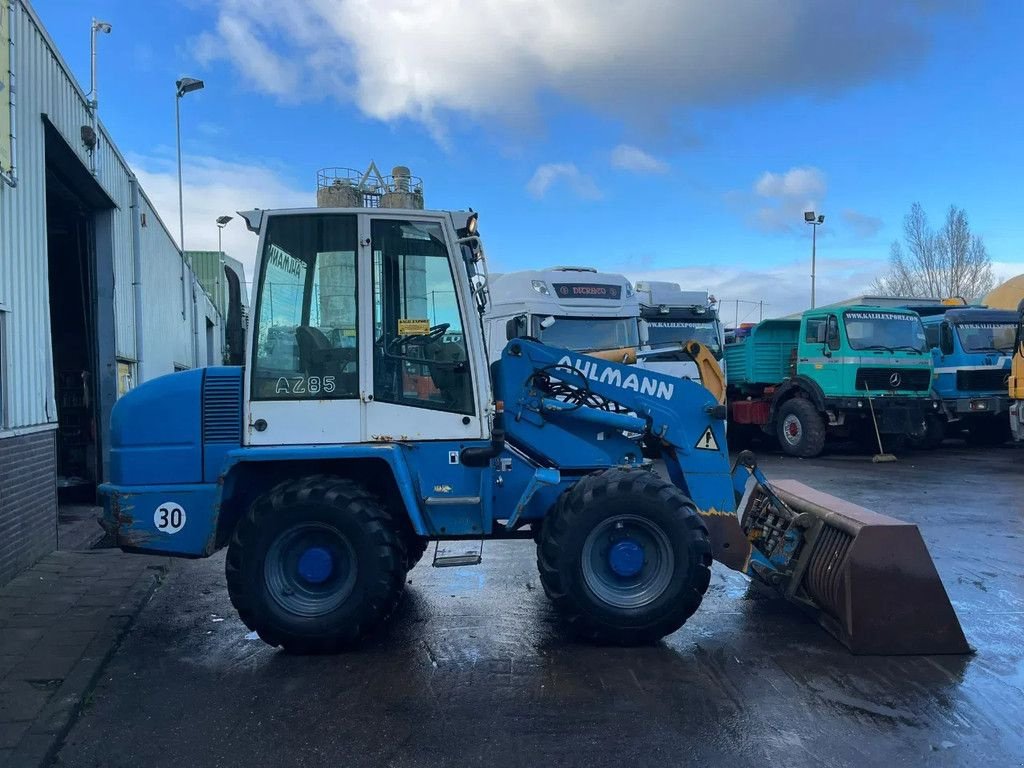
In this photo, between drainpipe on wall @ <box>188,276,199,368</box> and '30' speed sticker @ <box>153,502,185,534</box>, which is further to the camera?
drainpipe on wall @ <box>188,276,199,368</box>

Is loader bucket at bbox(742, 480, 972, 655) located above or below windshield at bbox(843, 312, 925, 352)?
below

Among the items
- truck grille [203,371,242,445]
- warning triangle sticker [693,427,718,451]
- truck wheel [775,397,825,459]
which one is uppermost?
truck grille [203,371,242,445]

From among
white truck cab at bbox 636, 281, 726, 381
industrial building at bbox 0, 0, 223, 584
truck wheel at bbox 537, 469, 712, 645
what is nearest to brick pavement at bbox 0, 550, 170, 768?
industrial building at bbox 0, 0, 223, 584

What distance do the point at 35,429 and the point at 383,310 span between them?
435 cm

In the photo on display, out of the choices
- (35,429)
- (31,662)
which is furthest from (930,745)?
(35,429)

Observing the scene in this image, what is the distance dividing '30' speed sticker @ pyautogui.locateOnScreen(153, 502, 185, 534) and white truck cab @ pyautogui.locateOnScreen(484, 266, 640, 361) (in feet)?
26.8

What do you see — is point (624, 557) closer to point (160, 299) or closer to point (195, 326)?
point (160, 299)

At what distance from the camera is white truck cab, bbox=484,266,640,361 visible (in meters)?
13.3

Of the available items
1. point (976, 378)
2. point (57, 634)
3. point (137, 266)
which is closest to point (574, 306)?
point (137, 266)

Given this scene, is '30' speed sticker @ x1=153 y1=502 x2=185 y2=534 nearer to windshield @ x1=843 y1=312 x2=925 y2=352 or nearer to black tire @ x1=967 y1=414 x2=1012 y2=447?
windshield @ x1=843 y1=312 x2=925 y2=352

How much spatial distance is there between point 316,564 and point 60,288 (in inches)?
349

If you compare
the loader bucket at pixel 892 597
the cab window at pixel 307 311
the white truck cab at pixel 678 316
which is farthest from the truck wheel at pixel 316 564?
the white truck cab at pixel 678 316

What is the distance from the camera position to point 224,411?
5.30 metres

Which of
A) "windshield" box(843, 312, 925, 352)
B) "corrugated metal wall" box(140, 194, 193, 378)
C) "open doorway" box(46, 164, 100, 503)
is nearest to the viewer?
"open doorway" box(46, 164, 100, 503)
